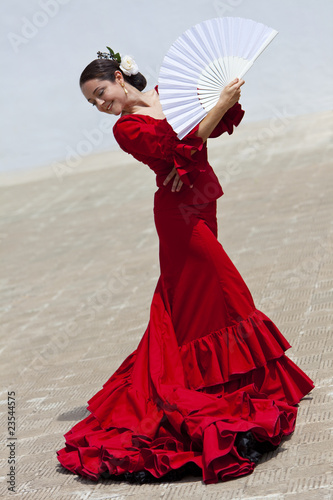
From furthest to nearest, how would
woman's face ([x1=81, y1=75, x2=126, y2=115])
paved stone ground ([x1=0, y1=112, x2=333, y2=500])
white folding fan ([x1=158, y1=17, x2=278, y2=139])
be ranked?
woman's face ([x1=81, y1=75, x2=126, y2=115])
white folding fan ([x1=158, y1=17, x2=278, y2=139])
paved stone ground ([x1=0, y1=112, x2=333, y2=500])

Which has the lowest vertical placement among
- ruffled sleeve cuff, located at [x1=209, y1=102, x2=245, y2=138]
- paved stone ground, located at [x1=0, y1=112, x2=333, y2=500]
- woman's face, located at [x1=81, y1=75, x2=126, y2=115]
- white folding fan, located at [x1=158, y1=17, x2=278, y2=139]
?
paved stone ground, located at [x1=0, y1=112, x2=333, y2=500]

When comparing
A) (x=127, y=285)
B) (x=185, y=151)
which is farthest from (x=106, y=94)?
(x=127, y=285)

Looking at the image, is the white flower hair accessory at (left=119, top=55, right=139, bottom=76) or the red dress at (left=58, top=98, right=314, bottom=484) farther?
the white flower hair accessory at (left=119, top=55, right=139, bottom=76)

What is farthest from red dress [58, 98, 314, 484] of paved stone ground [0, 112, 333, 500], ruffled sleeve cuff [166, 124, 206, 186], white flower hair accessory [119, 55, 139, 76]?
white flower hair accessory [119, 55, 139, 76]

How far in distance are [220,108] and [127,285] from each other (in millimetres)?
3086

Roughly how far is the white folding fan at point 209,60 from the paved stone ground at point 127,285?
136cm

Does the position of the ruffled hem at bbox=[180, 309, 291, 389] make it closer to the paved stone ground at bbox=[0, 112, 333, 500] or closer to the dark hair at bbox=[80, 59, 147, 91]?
the paved stone ground at bbox=[0, 112, 333, 500]

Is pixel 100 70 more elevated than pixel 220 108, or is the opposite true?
pixel 100 70

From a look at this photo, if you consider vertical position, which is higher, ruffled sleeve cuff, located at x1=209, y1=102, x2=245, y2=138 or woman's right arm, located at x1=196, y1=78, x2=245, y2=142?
woman's right arm, located at x1=196, y1=78, x2=245, y2=142

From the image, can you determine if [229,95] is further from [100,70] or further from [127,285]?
[127,285]

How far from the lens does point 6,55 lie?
51.5 feet

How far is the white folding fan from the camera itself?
118 inches

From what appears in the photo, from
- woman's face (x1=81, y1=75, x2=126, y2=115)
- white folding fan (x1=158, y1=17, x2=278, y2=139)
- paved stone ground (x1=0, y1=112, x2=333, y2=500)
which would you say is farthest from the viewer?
woman's face (x1=81, y1=75, x2=126, y2=115)

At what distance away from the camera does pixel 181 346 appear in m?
3.17
